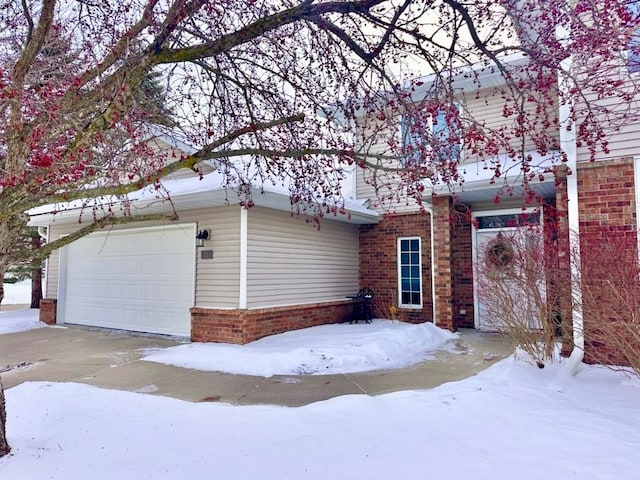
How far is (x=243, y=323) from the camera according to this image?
771 centimetres

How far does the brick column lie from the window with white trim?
3.58 ft

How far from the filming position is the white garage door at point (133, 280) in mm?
8797

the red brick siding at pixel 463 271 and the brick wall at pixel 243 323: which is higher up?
the red brick siding at pixel 463 271

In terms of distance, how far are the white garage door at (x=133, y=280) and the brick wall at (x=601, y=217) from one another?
6829 mm

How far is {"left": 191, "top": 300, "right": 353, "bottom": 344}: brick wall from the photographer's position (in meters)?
7.75

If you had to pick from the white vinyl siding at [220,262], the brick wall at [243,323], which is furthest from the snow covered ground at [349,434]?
the white vinyl siding at [220,262]

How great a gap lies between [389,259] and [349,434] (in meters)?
7.67

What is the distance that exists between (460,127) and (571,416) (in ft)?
9.52

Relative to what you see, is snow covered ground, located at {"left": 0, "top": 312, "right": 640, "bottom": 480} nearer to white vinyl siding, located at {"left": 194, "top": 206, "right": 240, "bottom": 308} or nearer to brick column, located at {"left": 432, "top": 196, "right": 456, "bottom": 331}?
white vinyl siding, located at {"left": 194, "top": 206, "right": 240, "bottom": 308}

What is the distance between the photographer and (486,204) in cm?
971

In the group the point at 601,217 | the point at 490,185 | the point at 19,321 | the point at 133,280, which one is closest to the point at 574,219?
the point at 601,217

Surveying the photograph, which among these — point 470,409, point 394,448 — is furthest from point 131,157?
point 470,409

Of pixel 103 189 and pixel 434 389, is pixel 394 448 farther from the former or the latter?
pixel 103 189

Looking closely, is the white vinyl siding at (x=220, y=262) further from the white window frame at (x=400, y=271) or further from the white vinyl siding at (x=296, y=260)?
the white window frame at (x=400, y=271)
